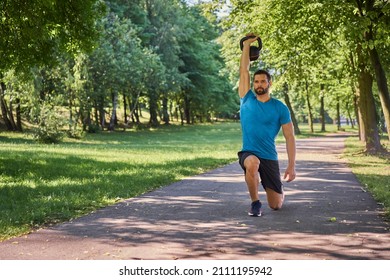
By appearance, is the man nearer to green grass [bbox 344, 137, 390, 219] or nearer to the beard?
the beard

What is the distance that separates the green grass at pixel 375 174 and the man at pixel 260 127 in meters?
1.78

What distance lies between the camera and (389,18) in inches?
450

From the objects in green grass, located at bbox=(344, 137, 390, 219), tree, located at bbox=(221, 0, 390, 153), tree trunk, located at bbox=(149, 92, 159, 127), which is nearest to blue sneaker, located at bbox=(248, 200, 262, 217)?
green grass, located at bbox=(344, 137, 390, 219)

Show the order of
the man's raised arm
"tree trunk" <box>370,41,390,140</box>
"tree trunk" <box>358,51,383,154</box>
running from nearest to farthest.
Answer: the man's raised arm < "tree trunk" <box>370,41,390,140</box> < "tree trunk" <box>358,51,383,154</box>

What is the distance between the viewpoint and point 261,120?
677 cm

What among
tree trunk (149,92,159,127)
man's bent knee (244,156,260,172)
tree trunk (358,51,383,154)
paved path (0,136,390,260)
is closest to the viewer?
paved path (0,136,390,260)

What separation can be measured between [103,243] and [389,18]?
8.92 metres

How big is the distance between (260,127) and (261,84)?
58 centimetres

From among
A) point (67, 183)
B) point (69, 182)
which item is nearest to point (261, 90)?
point (67, 183)

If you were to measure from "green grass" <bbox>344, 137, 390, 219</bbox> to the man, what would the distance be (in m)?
1.78

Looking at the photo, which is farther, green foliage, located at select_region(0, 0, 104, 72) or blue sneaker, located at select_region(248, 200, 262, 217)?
green foliage, located at select_region(0, 0, 104, 72)

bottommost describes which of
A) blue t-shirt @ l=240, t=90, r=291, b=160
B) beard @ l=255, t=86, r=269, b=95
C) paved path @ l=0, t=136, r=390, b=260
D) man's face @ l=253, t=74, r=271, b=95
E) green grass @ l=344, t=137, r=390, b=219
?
green grass @ l=344, t=137, r=390, b=219

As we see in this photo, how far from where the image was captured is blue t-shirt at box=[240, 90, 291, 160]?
6781mm

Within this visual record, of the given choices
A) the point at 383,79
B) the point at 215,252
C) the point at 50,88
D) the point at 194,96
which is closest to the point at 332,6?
the point at 383,79
